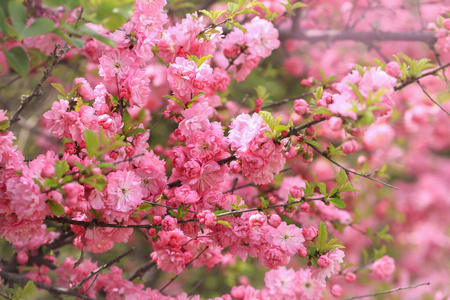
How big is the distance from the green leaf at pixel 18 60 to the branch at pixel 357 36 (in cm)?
129

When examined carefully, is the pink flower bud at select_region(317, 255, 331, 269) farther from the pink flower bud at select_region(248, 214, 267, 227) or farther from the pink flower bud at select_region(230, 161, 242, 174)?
the pink flower bud at select_region(230, 161, 242, 174)

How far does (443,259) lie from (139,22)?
3.71 metres

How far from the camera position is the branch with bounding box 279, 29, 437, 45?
1.67 m

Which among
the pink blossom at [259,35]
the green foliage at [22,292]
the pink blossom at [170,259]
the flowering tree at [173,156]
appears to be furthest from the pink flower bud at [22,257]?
the pink blossom at [259,35]

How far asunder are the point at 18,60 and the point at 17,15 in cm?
12

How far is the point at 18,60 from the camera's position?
2.57ft

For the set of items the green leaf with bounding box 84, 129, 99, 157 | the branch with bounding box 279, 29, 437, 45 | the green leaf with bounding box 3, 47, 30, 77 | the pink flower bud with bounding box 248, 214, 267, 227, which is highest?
the green leaf with bounding box 3, 47, 30, 77

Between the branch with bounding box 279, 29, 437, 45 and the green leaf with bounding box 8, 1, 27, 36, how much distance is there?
134 cm

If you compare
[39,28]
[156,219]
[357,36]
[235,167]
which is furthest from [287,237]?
[357,36]

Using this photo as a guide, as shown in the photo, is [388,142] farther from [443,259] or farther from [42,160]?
[42,160]

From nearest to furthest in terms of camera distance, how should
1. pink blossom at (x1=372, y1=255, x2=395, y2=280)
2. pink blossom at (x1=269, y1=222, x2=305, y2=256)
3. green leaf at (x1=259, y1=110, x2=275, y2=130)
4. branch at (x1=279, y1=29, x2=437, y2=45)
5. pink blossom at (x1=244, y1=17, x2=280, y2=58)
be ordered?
green leaf at (x1=259, y1=110, x2=275, y2=130) → pink blossom at (x1=269, y1=222, x2=305, y2=256) → pink blossom at (x1=244, y1=17, x2=280, y2=58) → pink blossom at (x1=372, y1=255, x2=395, y2=280) → branch at (x1=279, y1=29, x2=437, y2=45)

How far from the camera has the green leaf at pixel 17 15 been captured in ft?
2.20

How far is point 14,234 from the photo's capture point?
37.6 inches

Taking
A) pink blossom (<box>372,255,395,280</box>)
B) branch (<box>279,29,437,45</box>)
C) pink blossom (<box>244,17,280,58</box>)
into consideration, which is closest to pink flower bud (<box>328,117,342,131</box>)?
pink blossom (<box>244,17,280,58</box>)
